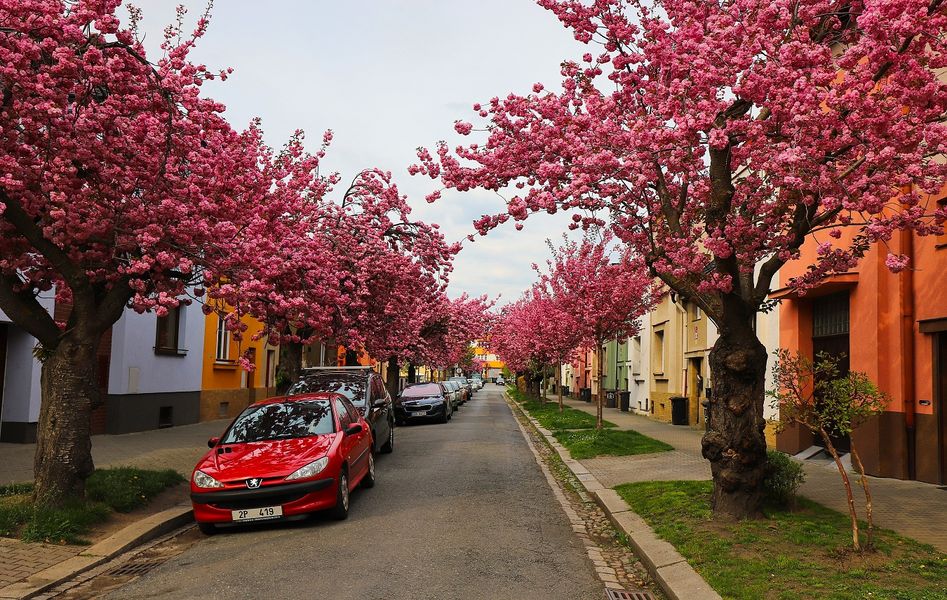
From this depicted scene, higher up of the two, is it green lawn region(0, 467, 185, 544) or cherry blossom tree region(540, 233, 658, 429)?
cherry blossom tree region(540, 233, 658, 429)

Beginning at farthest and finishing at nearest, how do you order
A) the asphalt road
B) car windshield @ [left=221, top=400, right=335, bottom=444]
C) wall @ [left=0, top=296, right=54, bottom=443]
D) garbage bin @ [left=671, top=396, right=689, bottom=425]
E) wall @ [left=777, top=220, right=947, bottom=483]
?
garbage bin @ [left=671, top=396, right=689, bottom=425] < wall @ [left=0, top=296, right=54, bottom=443] < wall @ [left=777, top=220, right=947, bottom=483] < car windshield @ [left=221, top=400, right=335, bottom=444] < the asphalt road

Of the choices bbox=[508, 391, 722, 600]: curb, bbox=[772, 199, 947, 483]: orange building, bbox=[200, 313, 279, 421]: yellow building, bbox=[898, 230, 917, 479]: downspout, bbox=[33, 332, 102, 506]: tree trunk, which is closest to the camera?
bbox=[508, 391, 722, 600]: curb

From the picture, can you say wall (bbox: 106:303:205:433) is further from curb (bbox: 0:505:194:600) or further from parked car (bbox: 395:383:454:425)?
curb (bbox: 0:505:194:600)

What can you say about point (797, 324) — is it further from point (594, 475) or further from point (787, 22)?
point (787, 22)

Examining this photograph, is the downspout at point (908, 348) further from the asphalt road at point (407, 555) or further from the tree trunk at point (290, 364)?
the tree trunk at point (290, 364)

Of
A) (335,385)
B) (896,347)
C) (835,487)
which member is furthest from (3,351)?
(896,347)

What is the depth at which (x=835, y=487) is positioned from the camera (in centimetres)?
1000

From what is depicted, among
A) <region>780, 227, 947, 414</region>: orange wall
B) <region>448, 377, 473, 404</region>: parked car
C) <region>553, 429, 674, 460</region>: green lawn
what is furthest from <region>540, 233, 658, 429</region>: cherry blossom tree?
<region>448, 377, 473, 404</region>: parked car

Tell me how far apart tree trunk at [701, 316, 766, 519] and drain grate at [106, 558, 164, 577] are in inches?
221

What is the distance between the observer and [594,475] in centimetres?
1220

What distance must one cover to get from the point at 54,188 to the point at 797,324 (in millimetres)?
12857

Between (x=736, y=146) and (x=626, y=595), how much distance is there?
184 inches

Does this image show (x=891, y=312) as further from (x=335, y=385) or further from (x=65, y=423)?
(x=65, y=423)

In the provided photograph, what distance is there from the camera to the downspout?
35.7 ft
